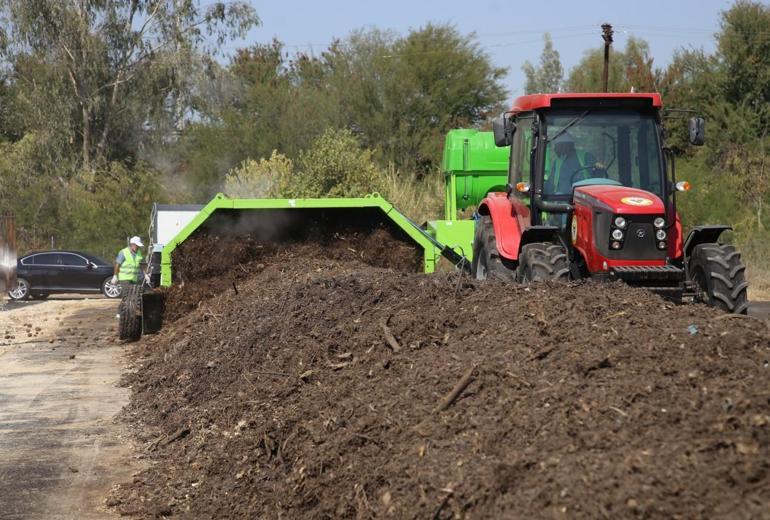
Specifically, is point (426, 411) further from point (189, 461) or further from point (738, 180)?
point (738, 180)

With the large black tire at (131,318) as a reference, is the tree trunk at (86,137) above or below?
above

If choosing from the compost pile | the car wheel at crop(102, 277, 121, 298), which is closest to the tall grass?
the car wheel at crop(102, 277, 121, 298)

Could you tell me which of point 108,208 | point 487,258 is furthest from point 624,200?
point 108,208

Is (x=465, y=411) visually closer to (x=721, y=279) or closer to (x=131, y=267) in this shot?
(x=721, y=279)

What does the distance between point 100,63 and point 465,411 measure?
38895mm

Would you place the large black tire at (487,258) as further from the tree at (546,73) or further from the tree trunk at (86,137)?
the tree at (546,73)

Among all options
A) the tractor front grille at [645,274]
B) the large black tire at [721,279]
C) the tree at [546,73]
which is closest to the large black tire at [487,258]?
the tractor front grille at [645,274]

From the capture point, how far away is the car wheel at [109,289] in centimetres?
3050

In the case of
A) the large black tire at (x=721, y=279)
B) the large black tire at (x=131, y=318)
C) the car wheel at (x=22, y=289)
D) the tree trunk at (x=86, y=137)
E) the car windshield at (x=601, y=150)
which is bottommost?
the car wheel at (x=22, y=289)

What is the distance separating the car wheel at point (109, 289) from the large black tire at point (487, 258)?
19.6m

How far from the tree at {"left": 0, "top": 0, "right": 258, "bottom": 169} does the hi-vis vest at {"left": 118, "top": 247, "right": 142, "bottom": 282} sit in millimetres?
22705

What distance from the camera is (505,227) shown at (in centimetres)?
1163

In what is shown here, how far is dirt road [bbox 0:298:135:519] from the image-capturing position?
732 centimetres

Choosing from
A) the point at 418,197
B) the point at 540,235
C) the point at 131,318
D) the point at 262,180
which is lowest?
the point at 131,318
